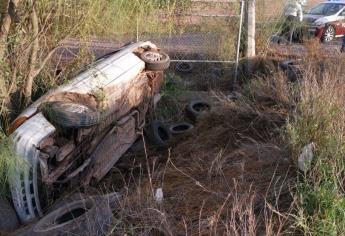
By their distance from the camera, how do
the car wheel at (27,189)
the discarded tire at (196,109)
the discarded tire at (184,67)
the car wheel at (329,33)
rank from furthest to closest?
the car wheel at (329,33) → the discarded tire at (184,67) → the discarded tire at (196,109) → the car wheel at (27,189)

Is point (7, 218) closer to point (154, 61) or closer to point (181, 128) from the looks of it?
point (154, 61)

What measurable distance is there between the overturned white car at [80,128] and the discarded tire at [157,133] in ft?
1.07

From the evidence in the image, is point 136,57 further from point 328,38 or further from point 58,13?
point 328,38

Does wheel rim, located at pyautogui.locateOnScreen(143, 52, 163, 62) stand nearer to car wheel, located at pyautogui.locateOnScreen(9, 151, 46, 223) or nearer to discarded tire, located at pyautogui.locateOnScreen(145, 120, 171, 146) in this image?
discarded tire, located at pyautogui.locateOnScreen(145, 120, 171, 146)

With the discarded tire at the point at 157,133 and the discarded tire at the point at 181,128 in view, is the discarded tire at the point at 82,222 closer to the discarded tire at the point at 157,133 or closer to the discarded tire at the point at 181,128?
the discarded tire at the point at 157,133

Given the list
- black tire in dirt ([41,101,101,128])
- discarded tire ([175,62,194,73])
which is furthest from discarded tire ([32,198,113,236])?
discarded tire ([175,62,194,73])

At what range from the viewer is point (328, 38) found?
2058 centimetres

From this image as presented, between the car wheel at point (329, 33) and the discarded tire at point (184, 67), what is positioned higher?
the discarded tire at point (184, 67)

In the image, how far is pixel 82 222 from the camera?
404cm

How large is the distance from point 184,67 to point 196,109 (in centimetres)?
277

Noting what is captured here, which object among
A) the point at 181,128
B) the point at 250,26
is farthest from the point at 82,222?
the point at 250,26

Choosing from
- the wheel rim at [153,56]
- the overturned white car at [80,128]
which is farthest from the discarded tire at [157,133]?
the wheel rim at [153,56]

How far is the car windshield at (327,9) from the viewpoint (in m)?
21.5

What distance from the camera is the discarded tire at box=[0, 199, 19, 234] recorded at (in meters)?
4.55
